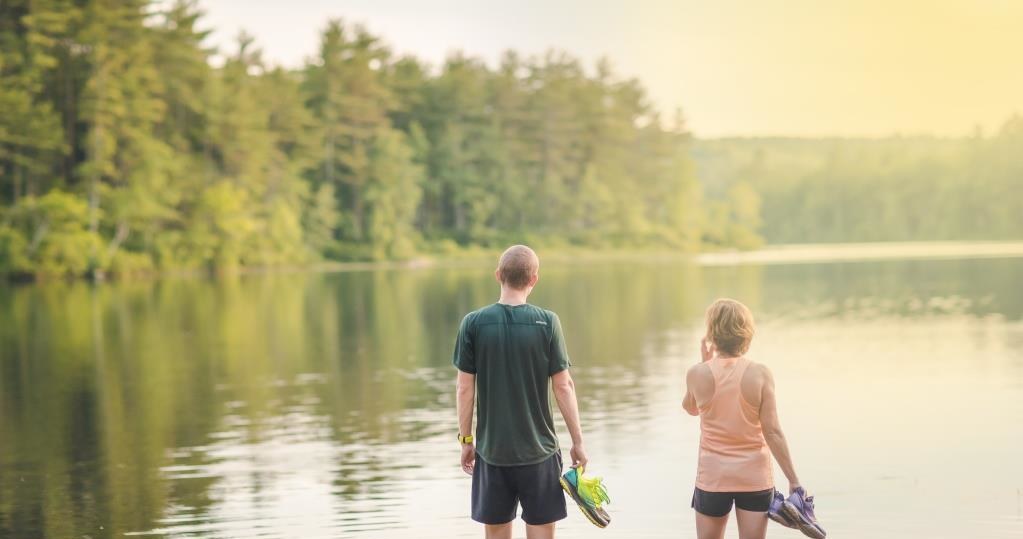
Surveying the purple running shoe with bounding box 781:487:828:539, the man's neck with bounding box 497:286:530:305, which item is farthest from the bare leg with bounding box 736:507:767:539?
the man's neck with bounding box 497:286:530:305

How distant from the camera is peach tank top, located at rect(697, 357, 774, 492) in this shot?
5395 millimetres

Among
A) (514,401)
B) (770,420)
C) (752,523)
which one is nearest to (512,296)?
(514,401)

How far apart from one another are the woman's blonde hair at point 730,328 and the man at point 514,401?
684 mm

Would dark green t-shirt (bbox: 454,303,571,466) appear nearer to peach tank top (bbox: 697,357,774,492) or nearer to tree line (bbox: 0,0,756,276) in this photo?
peach tank top (bbox: 697,357,774,492)

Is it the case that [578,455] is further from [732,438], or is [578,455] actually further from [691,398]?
[732,438]

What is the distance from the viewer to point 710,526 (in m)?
5.55

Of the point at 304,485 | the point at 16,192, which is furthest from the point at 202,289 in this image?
the point at 304,485

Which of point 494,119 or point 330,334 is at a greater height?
point 494,119

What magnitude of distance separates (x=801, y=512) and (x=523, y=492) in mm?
1253

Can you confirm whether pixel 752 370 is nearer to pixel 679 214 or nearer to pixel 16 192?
pixel 16 192

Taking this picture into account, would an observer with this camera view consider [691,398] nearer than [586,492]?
Yes

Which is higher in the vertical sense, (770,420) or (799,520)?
(770,420)

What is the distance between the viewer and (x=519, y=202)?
101 meters

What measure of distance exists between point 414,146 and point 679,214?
2901 cm
